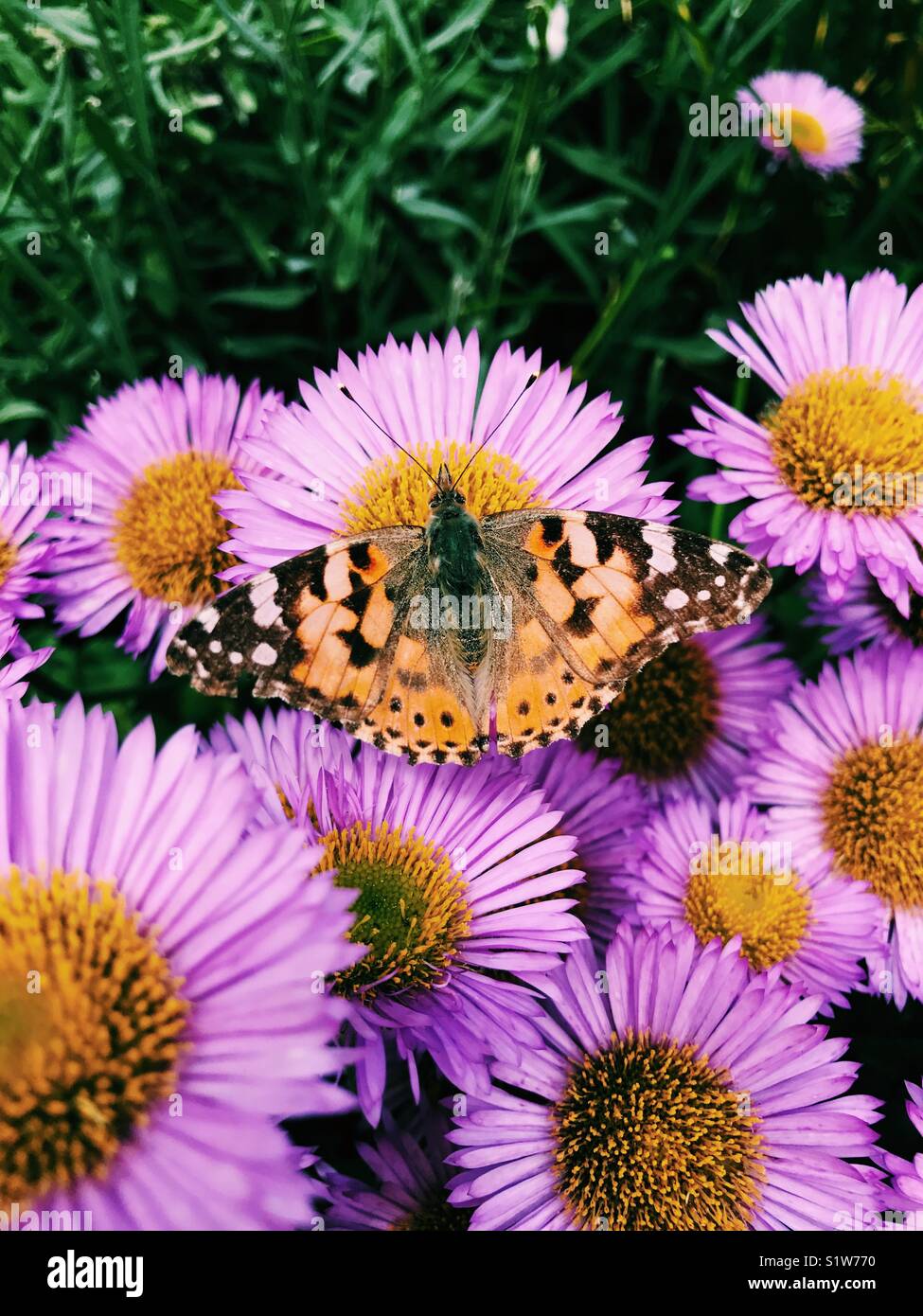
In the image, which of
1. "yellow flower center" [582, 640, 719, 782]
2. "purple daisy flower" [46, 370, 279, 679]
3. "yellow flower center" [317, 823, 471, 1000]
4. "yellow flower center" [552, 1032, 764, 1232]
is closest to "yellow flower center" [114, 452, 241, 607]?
"purple daisy flower" [46, 370, 279, 679]

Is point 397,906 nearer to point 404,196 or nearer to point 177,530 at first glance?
point 177,530

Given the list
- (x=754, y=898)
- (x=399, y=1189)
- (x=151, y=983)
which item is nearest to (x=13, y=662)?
(x=151, y=983)

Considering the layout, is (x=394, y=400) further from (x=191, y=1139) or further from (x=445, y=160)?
(x=191, y=1139)

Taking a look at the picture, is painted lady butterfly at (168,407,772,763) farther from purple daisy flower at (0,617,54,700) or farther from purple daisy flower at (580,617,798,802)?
purple daisy flower at (580,617,798,802)

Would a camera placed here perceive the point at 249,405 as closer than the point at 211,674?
No

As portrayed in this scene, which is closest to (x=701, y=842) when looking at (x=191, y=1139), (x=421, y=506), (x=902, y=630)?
(x=902, y=630)
